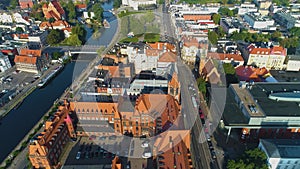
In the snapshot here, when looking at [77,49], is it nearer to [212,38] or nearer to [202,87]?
[202,87]

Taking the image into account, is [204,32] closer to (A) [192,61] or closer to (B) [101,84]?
(A) [192,61]

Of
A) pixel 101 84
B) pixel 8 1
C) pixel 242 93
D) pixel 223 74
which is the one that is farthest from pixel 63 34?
pixel 8 1

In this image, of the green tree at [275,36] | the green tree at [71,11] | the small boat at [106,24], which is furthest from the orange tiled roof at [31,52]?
the green tree at [275,36]

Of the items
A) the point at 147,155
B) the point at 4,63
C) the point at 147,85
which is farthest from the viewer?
the point at 4,63

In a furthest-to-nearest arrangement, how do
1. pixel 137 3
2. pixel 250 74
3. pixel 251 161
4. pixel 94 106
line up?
pixel 137 3, pixel 250 74, pixel 94 106, pixel 251 161

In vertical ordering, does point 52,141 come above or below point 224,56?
below

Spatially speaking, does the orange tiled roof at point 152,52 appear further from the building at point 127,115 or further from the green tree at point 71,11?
the green tree at point 71,11

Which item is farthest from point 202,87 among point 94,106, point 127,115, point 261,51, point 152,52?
point 94,106
